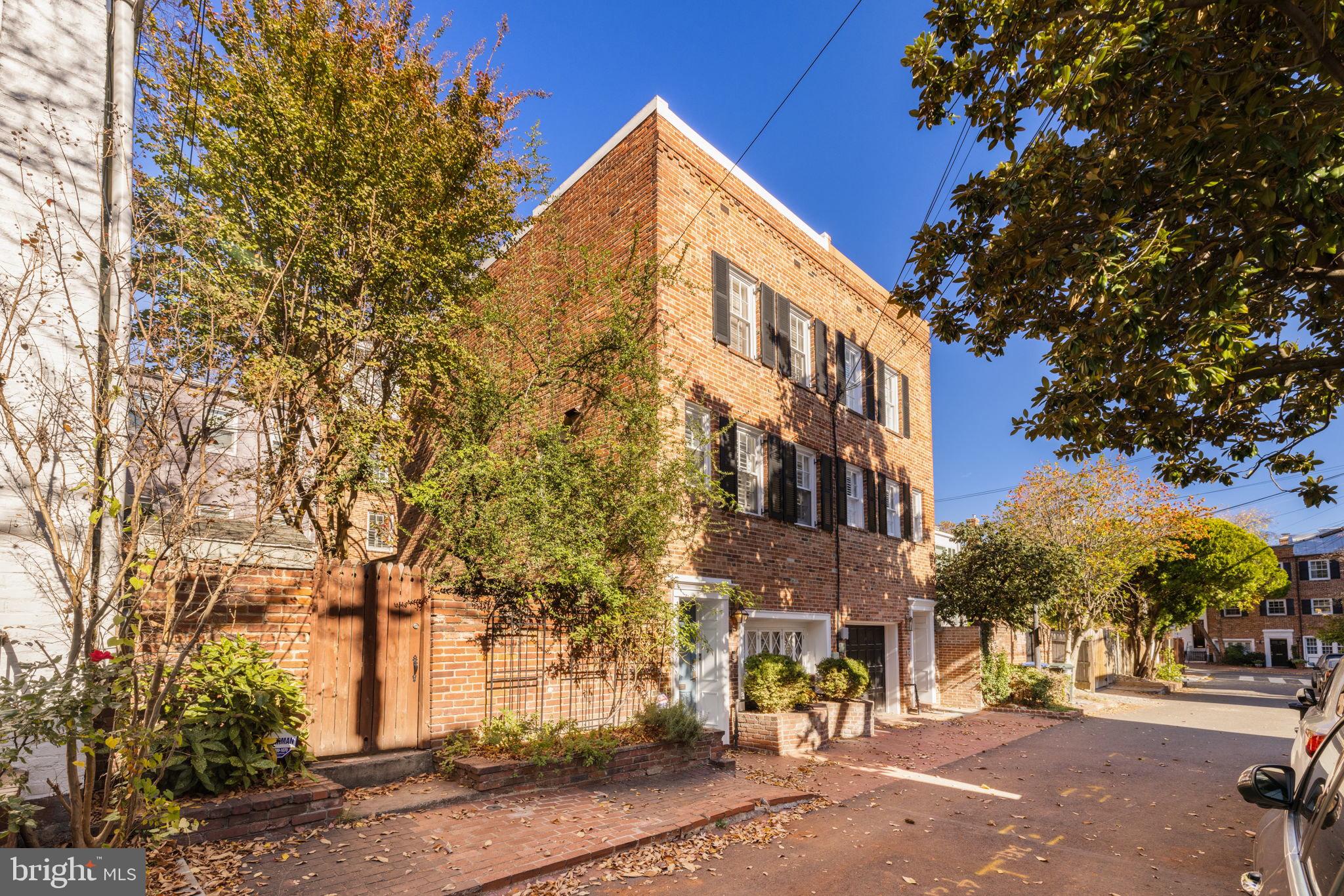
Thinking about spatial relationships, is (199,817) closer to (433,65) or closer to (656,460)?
(656,460)

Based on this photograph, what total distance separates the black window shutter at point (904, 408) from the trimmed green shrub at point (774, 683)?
796 centimetres

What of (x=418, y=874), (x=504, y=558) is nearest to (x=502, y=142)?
(x=504, y=558)

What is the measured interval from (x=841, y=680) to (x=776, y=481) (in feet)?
11.5

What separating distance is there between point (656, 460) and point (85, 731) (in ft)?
21.5

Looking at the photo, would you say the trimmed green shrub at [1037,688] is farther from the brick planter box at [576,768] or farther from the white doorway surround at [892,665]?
the brick planter box at [576,768]

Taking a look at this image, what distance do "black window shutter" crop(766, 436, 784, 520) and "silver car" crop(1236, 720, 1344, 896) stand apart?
362 inches

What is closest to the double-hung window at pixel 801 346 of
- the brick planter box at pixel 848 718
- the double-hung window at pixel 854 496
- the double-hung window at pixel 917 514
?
the double-hung window at pixel 854 496

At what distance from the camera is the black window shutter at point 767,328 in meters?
13.1

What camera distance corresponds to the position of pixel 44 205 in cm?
531

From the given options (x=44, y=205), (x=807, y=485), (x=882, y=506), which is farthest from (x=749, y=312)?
(x=44, y=205)

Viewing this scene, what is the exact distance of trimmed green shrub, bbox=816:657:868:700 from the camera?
1226 centimetres

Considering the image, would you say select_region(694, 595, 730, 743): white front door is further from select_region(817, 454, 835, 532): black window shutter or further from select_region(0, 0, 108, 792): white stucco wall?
select_region(0, 0, 108, 792): white stucco wall

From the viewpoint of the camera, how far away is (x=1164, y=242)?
523 cm

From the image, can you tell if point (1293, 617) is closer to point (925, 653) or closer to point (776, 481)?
point (925, 653)
